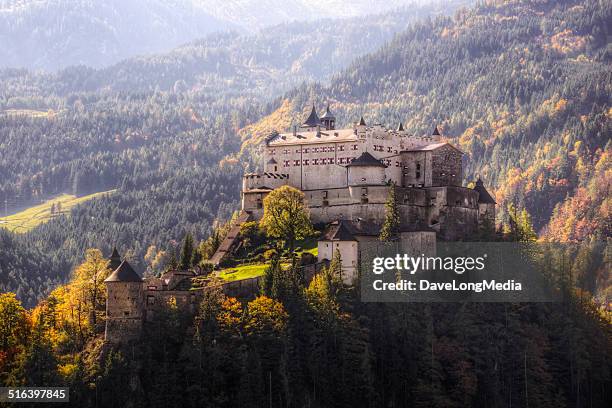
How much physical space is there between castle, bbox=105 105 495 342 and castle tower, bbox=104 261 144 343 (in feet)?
24.7

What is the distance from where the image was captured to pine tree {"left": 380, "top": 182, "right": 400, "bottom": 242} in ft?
393

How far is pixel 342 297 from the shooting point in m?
113

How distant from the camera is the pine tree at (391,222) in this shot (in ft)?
393

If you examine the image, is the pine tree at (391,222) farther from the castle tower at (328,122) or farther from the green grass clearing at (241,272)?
the castle tower at (328,122)

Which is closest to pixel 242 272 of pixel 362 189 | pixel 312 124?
pixel 362 189

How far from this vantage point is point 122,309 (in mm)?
106000

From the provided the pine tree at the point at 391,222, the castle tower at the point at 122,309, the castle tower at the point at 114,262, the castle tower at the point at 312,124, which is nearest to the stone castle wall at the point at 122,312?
the castle tower at the point at 122,309

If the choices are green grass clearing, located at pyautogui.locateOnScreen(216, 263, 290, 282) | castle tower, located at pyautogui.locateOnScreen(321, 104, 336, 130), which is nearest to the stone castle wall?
green grass clearing, located at pyautogui.locateOnScreen(216, 263, 290, 282)

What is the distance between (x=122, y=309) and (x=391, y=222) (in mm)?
30173

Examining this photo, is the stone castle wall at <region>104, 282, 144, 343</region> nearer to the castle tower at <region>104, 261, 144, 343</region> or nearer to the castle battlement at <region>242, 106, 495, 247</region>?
the castle tower at <region>104, 261, 144, 343</region>

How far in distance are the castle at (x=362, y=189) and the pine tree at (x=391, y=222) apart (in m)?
0.94

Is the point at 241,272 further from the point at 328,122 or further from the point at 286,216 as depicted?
the point at 328,122

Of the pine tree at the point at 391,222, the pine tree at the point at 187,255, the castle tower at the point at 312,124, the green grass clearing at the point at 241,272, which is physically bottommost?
the green grass clearing at the point at 241,272

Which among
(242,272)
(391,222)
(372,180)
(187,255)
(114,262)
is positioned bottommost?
(242,272)
